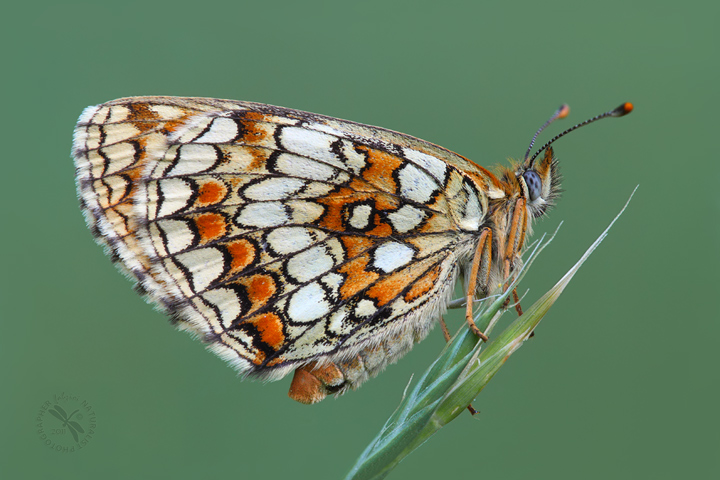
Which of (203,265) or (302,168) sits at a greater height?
(302,168)

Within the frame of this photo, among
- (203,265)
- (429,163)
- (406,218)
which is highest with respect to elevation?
(203,265)

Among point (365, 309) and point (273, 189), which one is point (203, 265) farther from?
point (365, 309)

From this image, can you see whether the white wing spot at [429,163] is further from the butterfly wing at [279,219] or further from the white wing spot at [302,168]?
the white wing spot at [302,168]

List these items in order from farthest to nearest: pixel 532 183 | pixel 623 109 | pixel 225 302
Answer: pixel 532 183 < pixel 225 302 < pixel 623 109

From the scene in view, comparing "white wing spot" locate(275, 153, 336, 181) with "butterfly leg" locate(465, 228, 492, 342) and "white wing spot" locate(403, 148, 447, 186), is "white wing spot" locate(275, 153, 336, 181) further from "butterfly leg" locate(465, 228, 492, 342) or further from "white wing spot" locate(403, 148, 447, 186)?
"butterfly leg" locate(465, 228, 492, 342)

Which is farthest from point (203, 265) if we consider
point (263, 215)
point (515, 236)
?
point (515, 236)
